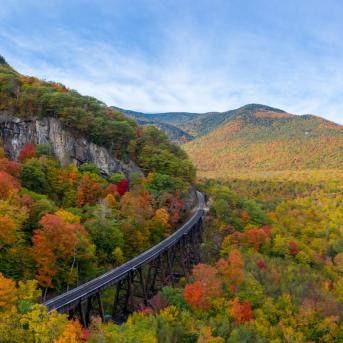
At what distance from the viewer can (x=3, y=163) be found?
157ft

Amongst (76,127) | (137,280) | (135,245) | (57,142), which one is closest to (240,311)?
(137,280)

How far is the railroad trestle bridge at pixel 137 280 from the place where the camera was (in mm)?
29109

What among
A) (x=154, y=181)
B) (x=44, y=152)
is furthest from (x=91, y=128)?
(x=154, y=181)

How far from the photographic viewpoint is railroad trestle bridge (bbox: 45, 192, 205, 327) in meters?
29.1

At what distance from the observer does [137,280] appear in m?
45.3

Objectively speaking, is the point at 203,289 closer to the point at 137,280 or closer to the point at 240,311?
the point at 240,311

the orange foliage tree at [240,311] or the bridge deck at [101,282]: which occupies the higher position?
the bridge deck at [101,282]

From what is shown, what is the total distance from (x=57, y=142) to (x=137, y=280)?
101ft

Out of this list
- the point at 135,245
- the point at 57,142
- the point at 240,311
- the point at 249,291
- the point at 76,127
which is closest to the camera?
the point at 240,311

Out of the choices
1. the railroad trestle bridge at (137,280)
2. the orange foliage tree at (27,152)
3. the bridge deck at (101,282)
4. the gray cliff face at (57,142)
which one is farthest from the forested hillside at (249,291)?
the orange foliage tree at (27,152)

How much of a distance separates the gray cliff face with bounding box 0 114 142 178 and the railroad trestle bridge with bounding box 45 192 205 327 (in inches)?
741

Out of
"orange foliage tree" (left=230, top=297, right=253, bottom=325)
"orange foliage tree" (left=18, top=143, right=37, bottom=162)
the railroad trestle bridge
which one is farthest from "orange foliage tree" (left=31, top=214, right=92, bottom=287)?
"orange foliage tree" (left=18, top=143, right=37, bottom=162)

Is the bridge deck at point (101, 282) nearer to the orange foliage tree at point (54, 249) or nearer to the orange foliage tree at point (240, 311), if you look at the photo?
the orange foliage tree at point (54, 249)

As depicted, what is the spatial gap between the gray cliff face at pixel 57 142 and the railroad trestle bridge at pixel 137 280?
18820 millimetres
